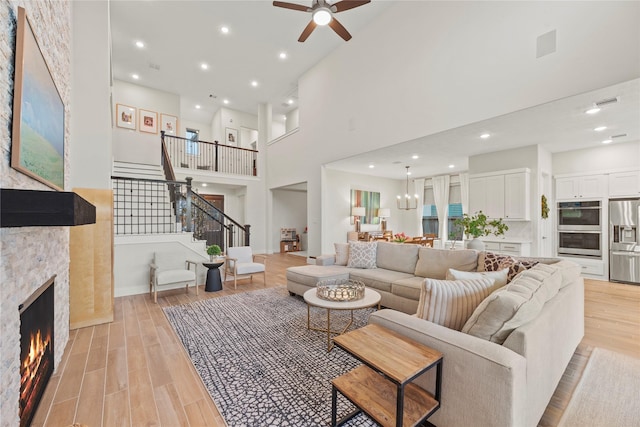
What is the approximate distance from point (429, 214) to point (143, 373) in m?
8.96

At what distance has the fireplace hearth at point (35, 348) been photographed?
1507 mm

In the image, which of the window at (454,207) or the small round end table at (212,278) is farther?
the window at (454,207)

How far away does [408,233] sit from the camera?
9750 mm

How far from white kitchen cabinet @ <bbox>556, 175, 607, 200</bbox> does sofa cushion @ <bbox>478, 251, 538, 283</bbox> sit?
4.02 meters

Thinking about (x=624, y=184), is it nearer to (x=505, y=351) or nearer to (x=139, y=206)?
(x=505, y=351)

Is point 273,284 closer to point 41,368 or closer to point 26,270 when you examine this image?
point 41,368

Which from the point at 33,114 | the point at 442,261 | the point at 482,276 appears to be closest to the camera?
the point at 33,114

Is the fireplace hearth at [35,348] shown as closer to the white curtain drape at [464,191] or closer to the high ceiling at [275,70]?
the high ceiling at [275,70]

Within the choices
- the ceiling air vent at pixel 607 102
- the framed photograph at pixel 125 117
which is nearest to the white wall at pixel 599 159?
the ceiling air vent at pixel 607 102

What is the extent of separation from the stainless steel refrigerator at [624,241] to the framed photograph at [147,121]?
1187cm

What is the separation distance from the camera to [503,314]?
4.77 feet

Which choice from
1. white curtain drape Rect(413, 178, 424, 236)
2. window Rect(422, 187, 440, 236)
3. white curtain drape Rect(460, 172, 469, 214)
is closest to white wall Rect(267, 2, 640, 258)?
white curtain drape Rect(413, 178, 424, 236)

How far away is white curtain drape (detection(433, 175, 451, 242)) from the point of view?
8664 millimetres

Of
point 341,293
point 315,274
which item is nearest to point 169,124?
point 315,274
